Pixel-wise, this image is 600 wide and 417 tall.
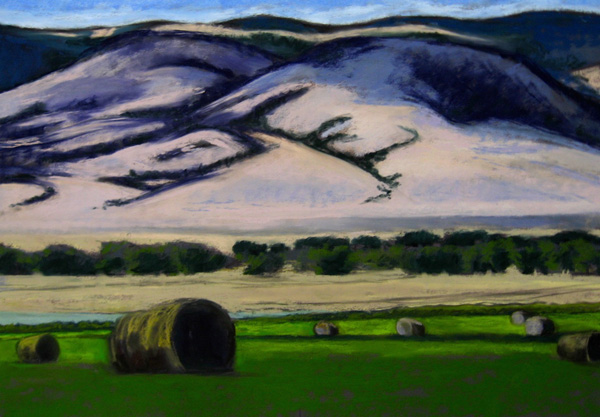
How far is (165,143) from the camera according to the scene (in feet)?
22.3

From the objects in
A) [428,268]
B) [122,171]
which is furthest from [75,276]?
[428,268]

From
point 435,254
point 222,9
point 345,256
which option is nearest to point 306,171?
point 345,256

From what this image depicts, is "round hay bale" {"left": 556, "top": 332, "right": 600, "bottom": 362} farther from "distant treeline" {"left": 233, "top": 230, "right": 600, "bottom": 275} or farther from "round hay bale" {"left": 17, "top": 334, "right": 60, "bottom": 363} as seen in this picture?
"round hay bale" {"left": 17, "top": 334, "right": 60, "bottom": 363}

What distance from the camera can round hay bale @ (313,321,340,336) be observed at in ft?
20.8

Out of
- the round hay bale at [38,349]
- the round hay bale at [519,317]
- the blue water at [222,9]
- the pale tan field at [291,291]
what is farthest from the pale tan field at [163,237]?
the blue water at [222,9]

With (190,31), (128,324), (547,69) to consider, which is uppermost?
(190,31)

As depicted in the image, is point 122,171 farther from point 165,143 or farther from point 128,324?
point 128,324

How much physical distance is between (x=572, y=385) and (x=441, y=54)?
367 centimetres

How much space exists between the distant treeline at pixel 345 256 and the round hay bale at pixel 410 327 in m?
0.51

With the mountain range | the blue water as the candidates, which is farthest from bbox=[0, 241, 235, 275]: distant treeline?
the blue water

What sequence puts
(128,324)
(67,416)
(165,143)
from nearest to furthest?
(67,416) → (128,324) → (165,143)

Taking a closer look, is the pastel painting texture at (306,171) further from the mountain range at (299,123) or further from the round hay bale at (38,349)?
the round hay bale at (38,349)

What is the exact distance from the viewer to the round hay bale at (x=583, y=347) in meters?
5.12

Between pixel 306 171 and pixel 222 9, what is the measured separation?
1891mm
